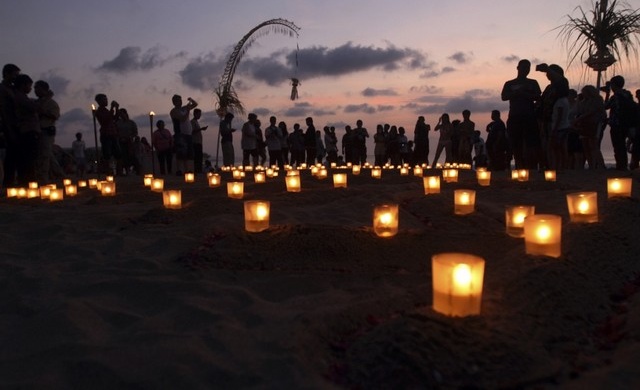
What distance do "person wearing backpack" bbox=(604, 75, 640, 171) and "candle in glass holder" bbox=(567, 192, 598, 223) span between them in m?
5.61

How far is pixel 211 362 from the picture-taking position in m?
1.96

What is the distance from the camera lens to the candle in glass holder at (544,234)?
2.81 meters

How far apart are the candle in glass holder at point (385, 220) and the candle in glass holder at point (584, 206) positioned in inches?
50.6

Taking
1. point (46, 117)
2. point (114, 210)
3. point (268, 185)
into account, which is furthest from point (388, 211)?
point (46, 117)

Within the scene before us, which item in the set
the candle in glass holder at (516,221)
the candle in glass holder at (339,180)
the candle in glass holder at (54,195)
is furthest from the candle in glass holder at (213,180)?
the candle in glass holder at (516,221)

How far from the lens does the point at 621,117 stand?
Result: 8.42 meters

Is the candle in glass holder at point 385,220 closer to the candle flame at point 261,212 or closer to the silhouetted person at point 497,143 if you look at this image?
the candle flame at point 261,212

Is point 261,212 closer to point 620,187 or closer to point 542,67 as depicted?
point 620,187

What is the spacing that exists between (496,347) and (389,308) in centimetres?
65

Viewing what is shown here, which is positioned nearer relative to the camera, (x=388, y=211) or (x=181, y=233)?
(x=388, y=211)

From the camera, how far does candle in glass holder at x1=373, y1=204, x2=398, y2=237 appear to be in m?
3.71

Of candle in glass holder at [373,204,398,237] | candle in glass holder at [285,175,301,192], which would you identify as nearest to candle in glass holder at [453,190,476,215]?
candle in glass holder at [373,204,398,237]

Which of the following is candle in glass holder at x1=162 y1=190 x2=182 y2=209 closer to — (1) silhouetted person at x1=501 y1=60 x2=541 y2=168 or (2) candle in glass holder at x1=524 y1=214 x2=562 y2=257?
(2) candle in glass holder at x1=524 y1=214 x2=562 y2=257

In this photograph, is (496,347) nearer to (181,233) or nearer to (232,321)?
(232,321)
